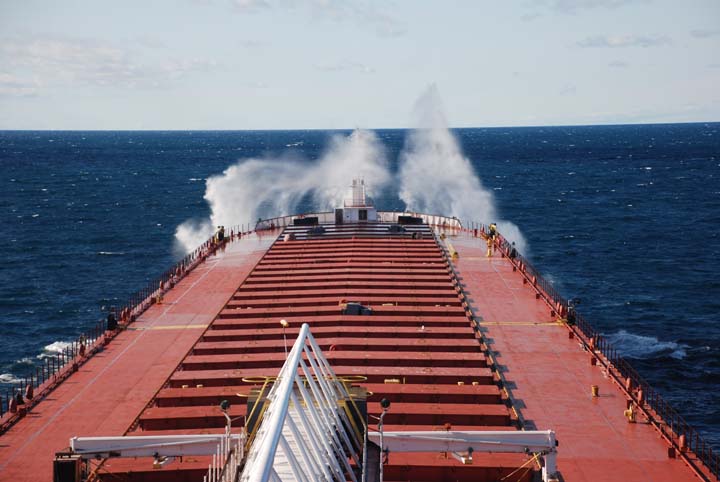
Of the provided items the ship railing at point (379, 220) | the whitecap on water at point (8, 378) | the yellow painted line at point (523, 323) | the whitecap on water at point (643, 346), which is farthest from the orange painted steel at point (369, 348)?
the ship railing at point (379, 220)

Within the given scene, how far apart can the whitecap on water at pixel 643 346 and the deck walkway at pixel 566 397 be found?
11.7 metres

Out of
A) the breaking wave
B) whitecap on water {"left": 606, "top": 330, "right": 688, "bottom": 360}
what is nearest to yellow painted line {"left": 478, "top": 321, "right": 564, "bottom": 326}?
whitecap on water {"left": 606, "top": 330, "right": 688, "bottom": 360}

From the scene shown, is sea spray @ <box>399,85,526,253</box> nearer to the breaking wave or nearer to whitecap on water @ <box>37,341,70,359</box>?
the breaking wave

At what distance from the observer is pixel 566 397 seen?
28.5 meters

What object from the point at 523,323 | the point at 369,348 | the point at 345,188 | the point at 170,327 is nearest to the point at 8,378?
the point at 170,327

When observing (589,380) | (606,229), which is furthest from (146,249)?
(589,380)

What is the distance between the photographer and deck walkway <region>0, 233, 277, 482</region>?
2448 cm

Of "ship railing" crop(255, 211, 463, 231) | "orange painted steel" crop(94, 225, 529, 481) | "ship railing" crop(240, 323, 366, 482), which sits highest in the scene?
"ship railing" crop(240, 323, 366, 482)

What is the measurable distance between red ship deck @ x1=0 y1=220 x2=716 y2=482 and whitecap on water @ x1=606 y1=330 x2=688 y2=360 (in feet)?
36.4

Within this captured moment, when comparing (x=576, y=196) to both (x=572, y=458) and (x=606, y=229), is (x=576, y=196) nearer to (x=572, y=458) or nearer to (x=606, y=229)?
(x=606, y=229)

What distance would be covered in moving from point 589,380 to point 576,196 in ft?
413

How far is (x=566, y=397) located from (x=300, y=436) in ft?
57.3

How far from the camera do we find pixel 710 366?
5031cm

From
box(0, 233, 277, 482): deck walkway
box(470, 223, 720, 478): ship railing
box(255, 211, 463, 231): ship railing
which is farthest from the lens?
box(255, 211, 463, 231): ship railing
